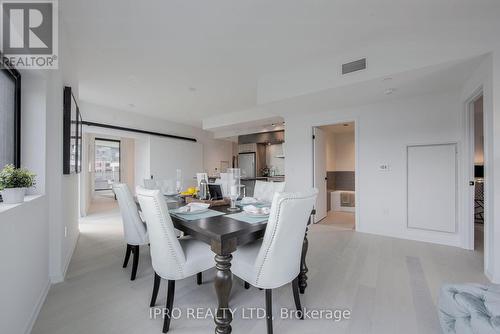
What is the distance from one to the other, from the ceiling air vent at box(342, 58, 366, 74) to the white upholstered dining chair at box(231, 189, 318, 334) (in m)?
2.12

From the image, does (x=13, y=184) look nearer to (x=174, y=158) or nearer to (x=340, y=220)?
(x=340, y=220)

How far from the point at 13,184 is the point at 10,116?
74 centimetres

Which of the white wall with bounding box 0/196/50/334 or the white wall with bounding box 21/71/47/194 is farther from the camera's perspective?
the white wall with bounding box 21/71/47/194

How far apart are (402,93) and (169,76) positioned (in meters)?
3.76

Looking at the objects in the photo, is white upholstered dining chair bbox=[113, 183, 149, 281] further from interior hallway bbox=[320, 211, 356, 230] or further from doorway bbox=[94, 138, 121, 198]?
doorway bbox=[94, 138, 121, 198]

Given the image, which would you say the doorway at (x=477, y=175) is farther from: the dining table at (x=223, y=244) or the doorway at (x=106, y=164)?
the doorway at (x=106, y=164)

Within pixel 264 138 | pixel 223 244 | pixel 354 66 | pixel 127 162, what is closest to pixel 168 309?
pixel 223 244

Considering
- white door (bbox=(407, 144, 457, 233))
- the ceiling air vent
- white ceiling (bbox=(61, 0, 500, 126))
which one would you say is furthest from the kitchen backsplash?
the ceiling air vent

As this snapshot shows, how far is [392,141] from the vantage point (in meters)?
3.69

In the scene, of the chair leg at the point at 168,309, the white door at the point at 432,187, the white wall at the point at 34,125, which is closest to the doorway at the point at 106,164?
the white wall at the point at 34,125

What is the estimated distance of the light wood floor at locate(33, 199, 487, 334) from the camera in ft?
5.16

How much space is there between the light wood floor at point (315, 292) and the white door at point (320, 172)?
1521 millimetres

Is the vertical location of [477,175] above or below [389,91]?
below

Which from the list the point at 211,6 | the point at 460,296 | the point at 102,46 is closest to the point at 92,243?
the point at 102,46
